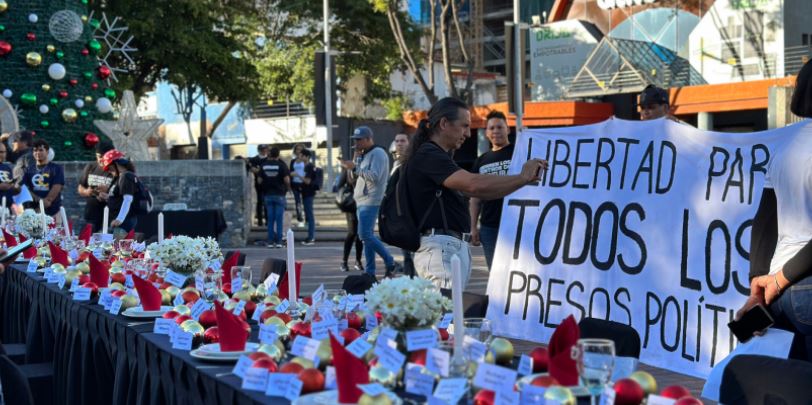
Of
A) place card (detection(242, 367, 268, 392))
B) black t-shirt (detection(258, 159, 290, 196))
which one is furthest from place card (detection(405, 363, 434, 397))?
black t-shirt (detection(258, 159, 290, 196))

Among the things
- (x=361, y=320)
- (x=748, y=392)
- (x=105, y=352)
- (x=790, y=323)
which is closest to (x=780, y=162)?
(x=790, y=323)

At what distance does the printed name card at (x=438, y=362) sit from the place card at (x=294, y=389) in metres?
0.39

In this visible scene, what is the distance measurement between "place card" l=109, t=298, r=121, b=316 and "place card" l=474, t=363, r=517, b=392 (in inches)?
112

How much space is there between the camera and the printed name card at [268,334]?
13.0ft

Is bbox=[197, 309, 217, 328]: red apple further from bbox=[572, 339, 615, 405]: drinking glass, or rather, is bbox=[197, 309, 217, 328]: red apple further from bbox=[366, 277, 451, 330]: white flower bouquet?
bbox=[572, 339, 615, 405]: drinking glass

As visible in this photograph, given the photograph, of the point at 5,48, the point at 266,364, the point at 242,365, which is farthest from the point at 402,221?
the point at 5,48

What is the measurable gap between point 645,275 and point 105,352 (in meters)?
3.71

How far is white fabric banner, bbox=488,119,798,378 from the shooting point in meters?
6.94

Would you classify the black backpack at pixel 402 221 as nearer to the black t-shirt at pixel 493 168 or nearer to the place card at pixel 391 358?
the black t-shirt at pixel 493 168

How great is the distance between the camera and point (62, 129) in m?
20.3

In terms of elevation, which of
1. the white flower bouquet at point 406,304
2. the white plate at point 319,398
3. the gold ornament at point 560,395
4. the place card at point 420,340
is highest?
the white flower bouquet at point 406,304

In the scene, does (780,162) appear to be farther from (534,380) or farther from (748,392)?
(534,380)

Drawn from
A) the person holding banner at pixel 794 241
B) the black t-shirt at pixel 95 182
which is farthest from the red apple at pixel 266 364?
the black t-shirt at pixel 95 182

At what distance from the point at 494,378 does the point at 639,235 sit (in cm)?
487
